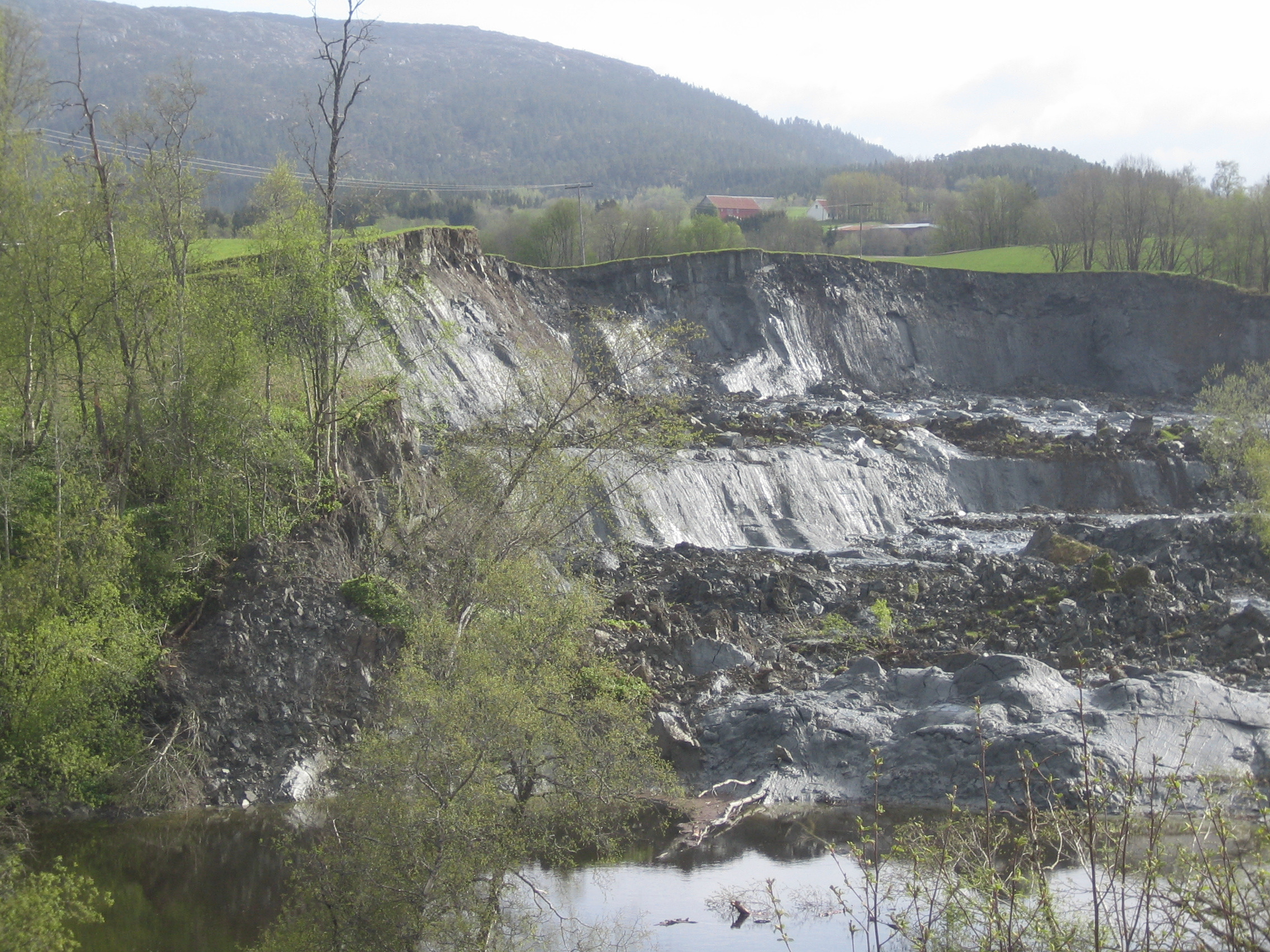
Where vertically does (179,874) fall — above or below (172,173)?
below

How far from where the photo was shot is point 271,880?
15031 mm

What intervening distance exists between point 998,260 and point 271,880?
7348 centimetres

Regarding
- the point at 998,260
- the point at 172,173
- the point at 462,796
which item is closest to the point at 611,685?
the point at 462,796

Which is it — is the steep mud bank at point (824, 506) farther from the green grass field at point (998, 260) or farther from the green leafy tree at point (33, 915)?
the green leafy tree at point (33, 915)

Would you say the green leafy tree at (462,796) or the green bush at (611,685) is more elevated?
the green leafy tree at (462,796)

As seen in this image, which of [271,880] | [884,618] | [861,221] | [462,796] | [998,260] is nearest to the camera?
[462,796]

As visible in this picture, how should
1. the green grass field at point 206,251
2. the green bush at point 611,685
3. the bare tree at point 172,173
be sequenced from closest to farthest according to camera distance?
the green bush at point 611,685, the bare tree at point 172,173, the green grass field at point 206,251

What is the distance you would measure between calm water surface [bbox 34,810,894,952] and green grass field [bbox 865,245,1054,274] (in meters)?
61.4

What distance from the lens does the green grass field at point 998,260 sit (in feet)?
244

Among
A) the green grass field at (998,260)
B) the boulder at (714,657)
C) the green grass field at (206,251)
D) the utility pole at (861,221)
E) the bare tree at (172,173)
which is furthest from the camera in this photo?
→ the utility pole at (861,221)

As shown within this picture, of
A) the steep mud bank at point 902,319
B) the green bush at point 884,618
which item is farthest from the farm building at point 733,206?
the green bush at point 884,618

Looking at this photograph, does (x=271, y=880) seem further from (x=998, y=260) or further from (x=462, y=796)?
(x=998, y=260)

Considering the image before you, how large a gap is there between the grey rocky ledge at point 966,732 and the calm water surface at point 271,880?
1395 millimetres

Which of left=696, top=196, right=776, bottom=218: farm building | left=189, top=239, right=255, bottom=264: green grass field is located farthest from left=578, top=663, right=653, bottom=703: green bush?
left=696, top=196, right=776, bottom=218: farm building
